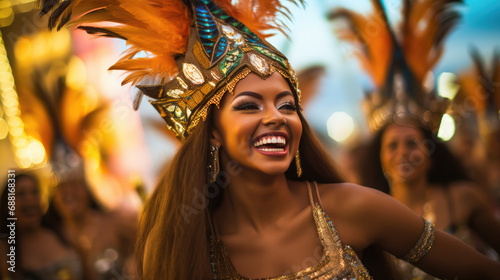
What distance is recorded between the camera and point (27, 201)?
5215 mm

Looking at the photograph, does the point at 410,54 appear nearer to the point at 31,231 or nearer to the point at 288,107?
the point at 288,107

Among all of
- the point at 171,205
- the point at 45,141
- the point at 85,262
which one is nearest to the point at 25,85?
the point at 45,141

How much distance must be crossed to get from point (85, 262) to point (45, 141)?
1.88 m

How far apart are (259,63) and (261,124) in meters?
0.33

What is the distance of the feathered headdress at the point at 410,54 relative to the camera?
4352 millimetres

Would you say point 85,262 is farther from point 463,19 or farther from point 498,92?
point 498,92

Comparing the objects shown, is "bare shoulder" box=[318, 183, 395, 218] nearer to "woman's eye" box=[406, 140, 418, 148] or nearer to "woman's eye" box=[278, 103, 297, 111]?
"woman's eye" box=[278, 103, 297, 111]

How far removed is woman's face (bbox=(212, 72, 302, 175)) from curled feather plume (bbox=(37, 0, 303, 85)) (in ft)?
1.56

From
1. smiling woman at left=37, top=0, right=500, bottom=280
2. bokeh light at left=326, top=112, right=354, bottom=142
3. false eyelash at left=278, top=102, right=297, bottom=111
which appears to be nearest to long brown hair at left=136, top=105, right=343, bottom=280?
smiling woman at left=37, top=0, right=500, bottom=280

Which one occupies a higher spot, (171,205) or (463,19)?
(463,19)

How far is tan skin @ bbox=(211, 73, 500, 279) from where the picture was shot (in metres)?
2.24

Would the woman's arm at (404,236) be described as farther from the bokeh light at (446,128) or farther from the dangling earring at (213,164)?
the bokeh light at (446,128)

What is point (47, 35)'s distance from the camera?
7.05 metres

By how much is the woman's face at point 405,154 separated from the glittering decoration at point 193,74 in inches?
96.4
